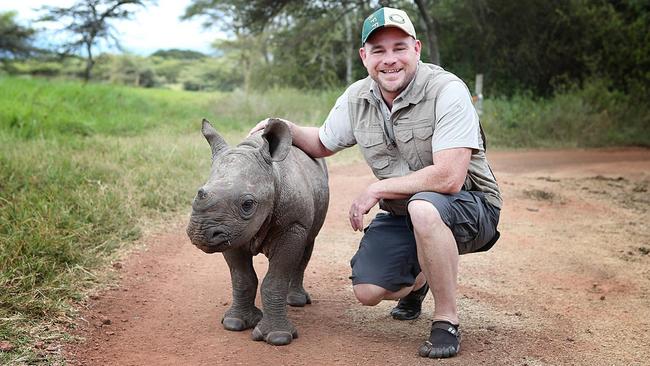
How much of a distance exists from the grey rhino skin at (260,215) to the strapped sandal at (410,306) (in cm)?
75

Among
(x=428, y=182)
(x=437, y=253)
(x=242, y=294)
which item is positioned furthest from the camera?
(x=242, y=294)

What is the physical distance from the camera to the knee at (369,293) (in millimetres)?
3970

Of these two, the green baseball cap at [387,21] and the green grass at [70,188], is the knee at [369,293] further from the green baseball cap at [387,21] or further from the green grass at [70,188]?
the green grass at [70,188]

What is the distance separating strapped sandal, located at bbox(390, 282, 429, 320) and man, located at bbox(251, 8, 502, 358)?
0.33 ft

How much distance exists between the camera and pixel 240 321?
163 inches

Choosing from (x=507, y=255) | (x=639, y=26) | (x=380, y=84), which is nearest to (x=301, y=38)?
(x=639, y=26)

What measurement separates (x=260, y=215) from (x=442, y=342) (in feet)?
3.77

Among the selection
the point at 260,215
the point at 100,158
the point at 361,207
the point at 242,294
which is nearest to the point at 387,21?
the point at 361,207

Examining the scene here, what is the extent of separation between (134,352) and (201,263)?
192cm

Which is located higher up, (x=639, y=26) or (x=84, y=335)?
(x=639, y=26)

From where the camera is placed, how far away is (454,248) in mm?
3766

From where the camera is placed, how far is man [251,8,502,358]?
12.4ft

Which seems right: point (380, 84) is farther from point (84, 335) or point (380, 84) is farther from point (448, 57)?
point (448, 57)

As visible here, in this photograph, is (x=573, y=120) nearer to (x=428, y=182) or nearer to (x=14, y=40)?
(x=428, y=182)
